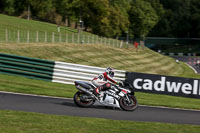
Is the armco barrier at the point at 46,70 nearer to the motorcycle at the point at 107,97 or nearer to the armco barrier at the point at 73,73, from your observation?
the armco barrier at the point at 73,73

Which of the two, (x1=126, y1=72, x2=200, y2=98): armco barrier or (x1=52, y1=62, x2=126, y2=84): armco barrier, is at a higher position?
(x1=52, y1=62, x2=126, y2=84): armco barrier

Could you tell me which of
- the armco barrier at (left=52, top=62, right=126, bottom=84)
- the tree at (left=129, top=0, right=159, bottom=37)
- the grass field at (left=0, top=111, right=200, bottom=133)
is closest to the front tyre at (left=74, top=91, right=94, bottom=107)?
the grass field at (left=0, top=111, right=200, bottom=133)

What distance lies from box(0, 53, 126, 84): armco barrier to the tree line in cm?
2704

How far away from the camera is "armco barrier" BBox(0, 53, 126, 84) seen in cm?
1989

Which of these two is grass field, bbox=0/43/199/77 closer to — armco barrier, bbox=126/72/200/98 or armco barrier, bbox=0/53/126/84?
armco barrier, bbox=0/53/126/84

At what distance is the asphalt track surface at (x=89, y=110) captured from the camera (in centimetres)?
1243

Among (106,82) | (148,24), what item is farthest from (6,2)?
(106,82)

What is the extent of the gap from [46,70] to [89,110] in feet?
24.1

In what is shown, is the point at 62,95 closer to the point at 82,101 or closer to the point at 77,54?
the point at 82,101

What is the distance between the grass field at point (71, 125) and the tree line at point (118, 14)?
119 ft

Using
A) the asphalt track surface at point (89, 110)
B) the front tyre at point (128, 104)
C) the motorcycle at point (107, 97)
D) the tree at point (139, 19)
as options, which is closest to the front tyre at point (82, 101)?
the motorcycle at point (107, 97)

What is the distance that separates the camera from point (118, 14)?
73.1m

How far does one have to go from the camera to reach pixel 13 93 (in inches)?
615

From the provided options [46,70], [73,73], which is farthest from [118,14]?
[46,70]
